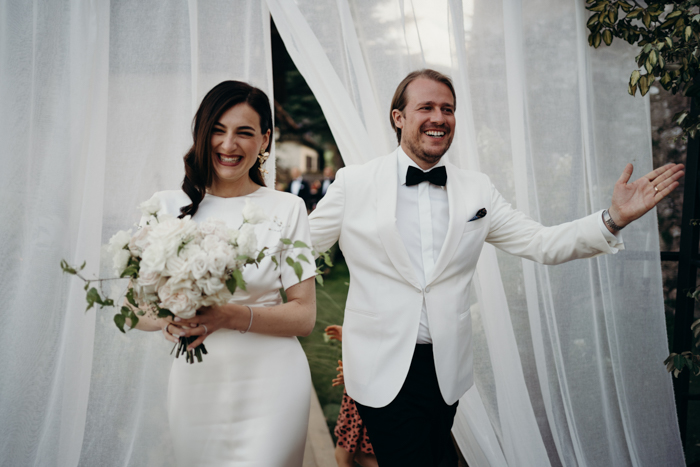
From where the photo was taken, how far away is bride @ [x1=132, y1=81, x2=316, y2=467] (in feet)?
5.09

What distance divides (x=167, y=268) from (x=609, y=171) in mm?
2332

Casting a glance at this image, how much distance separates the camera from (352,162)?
229 centimetres

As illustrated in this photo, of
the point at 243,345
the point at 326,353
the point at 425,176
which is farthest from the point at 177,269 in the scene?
the point at 326,353

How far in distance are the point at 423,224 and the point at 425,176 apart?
19 centimetres

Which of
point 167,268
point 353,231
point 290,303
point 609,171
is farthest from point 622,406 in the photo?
point 167,268

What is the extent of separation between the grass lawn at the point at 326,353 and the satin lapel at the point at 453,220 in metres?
1.68

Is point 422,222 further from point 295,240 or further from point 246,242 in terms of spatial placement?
point 246,242

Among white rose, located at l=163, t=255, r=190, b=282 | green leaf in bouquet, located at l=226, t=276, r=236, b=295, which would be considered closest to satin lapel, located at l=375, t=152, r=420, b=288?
green leaf in bouquet, located at l=226, t=276, r=236, b=295

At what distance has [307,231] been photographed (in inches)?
65.9

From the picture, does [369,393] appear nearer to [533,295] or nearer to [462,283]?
[462,283]

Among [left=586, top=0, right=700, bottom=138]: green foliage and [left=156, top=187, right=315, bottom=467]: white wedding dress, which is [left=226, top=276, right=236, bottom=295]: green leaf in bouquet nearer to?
[left=156, top=187, right=315, bottom=467]: white wedding dress

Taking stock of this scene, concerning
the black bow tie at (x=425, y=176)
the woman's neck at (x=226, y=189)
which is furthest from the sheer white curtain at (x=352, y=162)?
the woman's neck at (x=226, y=189)

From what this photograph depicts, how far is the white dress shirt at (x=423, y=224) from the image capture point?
184 centimetres

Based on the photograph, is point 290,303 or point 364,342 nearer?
point 290,303
